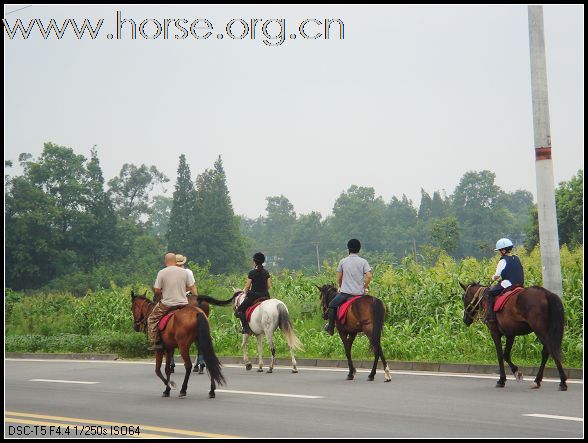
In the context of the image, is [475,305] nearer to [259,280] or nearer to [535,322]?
[535,322]

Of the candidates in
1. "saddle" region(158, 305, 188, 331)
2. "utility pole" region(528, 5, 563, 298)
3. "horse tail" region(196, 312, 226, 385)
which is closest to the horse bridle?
"utility pole" region(528, 5, 563, 298)

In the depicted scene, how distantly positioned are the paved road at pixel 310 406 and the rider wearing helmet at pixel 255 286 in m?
1.34

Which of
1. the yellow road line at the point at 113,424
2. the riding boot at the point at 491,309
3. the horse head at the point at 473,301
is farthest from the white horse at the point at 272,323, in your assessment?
the yellow road line at the point at 113,424

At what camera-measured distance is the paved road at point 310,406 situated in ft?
38.5

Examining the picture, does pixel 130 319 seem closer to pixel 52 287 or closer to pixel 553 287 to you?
pixel 553 287

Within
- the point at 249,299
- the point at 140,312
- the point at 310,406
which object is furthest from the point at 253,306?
the point at 310,406

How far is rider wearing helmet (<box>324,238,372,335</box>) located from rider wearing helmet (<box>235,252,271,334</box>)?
2150 millimetres

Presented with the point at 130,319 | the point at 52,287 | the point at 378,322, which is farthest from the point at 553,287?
the point at 52,287

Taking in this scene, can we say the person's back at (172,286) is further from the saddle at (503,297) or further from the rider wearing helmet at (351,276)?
the saddle at (503,297)

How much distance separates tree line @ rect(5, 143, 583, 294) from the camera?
95.1 metres

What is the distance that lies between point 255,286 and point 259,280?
0.18m

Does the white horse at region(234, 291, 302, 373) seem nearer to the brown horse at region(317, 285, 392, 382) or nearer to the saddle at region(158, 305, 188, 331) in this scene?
the brown horse at region(317, 285, 392, 382)

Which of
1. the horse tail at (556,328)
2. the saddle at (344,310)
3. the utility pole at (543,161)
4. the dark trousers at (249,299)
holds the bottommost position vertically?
the horse tail at (556,328)

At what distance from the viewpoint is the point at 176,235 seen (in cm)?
11350
